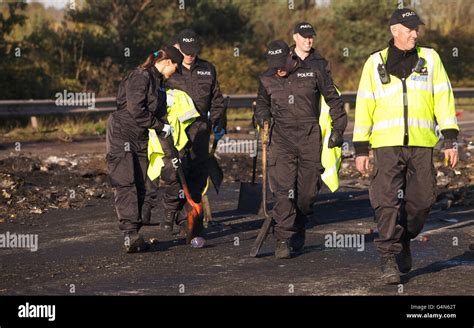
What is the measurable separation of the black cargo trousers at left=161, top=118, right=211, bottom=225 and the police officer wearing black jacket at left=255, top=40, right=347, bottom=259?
1181mm

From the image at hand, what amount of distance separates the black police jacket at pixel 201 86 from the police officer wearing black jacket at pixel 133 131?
71 cm

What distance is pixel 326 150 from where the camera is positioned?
1067 centimetres

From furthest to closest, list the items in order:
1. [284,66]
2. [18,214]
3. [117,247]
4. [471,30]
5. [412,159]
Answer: [471,30] < [18,214] < [117,247] < [284,66] < [412,159]

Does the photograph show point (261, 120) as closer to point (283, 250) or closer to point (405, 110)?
point (283, 250)

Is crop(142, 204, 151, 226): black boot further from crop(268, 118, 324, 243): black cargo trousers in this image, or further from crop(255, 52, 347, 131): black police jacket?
crop(255, 52, 347, 131): black police jacket

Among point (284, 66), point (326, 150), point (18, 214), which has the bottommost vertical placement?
point (18, 214)

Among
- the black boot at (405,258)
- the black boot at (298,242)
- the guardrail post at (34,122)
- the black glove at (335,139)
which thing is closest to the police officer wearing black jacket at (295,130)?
the black glove at (335,139)

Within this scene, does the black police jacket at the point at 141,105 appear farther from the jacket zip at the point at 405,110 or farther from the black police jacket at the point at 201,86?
the jacket zip at the point at 405,110

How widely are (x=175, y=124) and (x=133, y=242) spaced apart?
1341 millimetres

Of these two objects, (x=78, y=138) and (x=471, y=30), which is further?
(x=471, y=30)

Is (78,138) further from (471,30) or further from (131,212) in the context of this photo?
(471,30)

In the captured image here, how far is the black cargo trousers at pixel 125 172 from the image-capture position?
10.7 metres

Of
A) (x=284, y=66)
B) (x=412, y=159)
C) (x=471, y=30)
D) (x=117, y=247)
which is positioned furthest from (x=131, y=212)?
(x=471, y=30)
